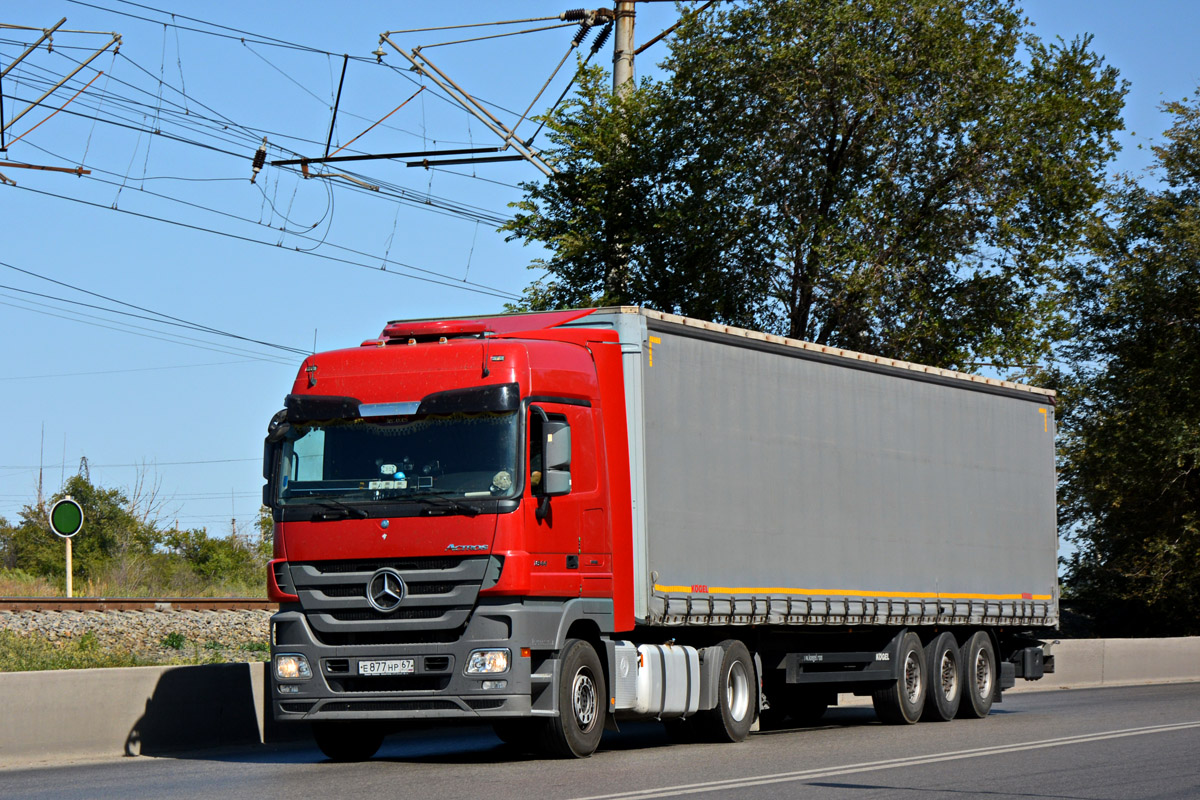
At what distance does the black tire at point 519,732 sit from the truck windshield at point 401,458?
202 cm

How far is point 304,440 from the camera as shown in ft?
43.3

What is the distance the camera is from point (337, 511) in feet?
41.8

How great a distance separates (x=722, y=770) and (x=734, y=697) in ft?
10.4

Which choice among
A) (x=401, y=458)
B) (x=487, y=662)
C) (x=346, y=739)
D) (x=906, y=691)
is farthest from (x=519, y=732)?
(x=906, y=691)

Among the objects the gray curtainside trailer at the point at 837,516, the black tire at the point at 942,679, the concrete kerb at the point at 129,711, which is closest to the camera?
the concrete kerb at the point at 129,711

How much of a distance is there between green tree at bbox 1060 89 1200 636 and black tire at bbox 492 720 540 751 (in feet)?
82.3

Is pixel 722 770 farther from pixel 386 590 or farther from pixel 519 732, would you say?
pixel 386 590

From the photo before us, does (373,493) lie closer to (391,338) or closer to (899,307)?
(391,338)

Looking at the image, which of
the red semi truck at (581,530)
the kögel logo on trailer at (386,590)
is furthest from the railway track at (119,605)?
the kögel logo on trailer at (386,590)

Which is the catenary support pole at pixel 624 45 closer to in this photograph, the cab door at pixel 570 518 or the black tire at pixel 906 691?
the black tire at pixel 906 691

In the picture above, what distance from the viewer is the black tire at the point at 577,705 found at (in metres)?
12.8

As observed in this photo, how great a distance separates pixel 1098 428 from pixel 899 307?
37.5 ft

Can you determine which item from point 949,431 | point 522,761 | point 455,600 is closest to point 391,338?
point 455,600

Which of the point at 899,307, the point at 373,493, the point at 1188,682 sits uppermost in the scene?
the point at 899,307
